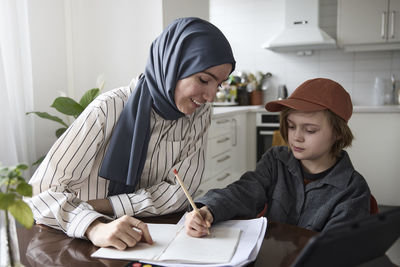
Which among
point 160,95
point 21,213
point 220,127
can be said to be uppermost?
point 160,95

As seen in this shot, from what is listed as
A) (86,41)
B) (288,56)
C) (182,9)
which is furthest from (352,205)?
(288,56)

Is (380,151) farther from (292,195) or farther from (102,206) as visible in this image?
(102,206)

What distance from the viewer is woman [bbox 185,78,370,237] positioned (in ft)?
3.77

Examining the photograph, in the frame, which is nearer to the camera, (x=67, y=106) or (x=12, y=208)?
(x=12, y=208)

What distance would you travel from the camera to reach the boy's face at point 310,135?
4.12 ft

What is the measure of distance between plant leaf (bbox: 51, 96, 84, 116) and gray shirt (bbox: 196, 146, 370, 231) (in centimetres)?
117

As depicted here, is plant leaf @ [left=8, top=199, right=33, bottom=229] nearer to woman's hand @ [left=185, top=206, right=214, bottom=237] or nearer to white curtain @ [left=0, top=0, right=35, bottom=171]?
woman's hand @ [left=185, top=206, right=214, bottom=237]

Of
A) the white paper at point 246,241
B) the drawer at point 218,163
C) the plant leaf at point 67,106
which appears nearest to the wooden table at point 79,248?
the white paper at point 246,241

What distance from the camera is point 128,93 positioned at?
4.03 ft

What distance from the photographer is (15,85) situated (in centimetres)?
213

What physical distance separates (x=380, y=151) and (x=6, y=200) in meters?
3.72

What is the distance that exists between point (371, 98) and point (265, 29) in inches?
57.3

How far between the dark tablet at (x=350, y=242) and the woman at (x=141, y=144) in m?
0.59

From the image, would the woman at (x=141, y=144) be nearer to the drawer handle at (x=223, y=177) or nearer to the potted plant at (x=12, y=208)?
the potted plant at (x=12, y=208)
